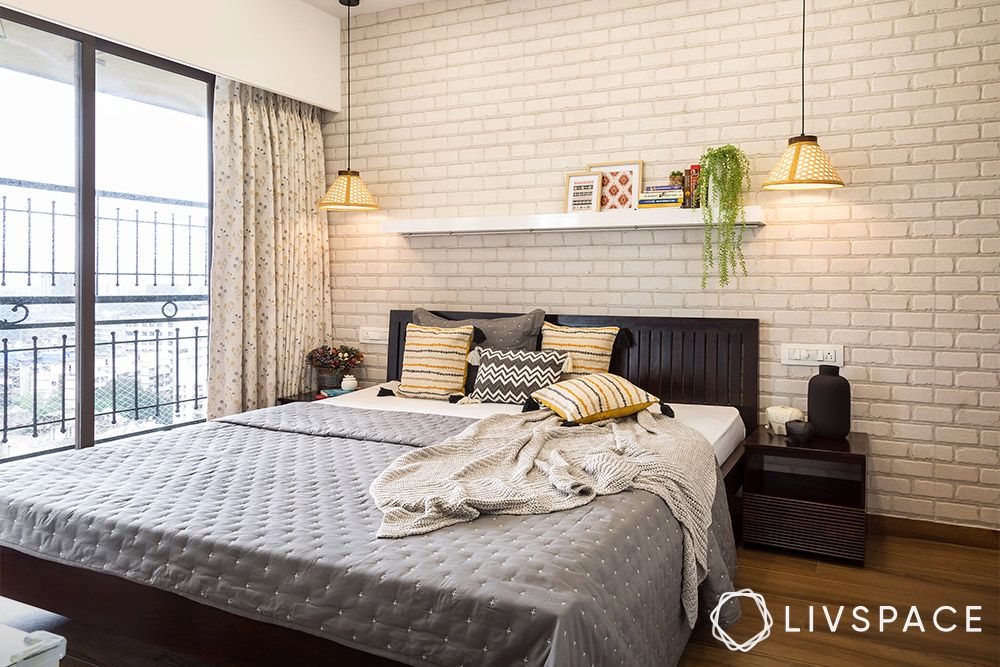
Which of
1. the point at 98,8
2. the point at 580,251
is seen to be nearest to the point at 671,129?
the point at 580,251

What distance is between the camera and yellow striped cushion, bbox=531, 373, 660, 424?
10.3 feet

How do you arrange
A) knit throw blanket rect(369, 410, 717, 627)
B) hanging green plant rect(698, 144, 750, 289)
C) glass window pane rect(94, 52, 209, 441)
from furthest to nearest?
glass window pane rect(94, 52, 209, 441) → hanging green plant rect(698, 144, 750, 289) → knit throw blanket rect(369, 410, 717, 627)

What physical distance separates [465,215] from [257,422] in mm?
1827

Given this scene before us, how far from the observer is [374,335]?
4844 mm

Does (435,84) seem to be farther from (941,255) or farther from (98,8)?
(941,255)

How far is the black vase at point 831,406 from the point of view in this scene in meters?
3.36

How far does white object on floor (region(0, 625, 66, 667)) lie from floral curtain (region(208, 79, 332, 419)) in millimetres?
3010

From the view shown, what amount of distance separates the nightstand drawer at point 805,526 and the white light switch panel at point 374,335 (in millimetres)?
2448

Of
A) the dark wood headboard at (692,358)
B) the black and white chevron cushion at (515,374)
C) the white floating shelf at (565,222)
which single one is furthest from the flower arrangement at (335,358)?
the dark wood headboard at (692,358)

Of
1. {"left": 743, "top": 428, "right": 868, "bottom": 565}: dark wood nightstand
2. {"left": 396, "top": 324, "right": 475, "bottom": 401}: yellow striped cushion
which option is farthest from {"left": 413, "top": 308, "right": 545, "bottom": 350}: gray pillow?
{"left": 743, "top": 428, "right": 868, "bottom": 565}: dark wood nightstand

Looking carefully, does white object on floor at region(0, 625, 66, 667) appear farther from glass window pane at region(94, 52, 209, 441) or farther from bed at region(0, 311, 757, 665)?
glass window pane at region(94, 52, 209, 441)

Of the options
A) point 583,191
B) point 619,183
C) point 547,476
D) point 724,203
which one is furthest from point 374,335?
point 547,476

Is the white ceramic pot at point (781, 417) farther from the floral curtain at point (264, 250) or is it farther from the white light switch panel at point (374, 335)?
the floral curtain at point (264, 250)

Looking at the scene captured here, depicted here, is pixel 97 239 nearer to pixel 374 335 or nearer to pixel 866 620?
pixel 374 335
